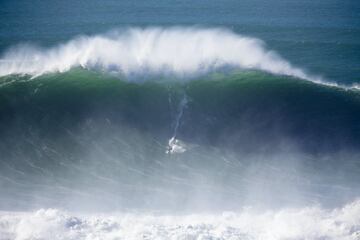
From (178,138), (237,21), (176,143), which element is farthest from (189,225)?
(237,21)

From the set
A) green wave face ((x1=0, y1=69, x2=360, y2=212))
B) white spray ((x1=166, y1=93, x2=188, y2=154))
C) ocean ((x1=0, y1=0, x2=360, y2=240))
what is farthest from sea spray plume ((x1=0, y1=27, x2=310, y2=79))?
white spray ((x1=166, y1=93, x2=188, y2=154))

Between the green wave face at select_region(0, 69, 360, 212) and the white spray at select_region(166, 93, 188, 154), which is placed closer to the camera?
the green wave face at select_region(0, 69, 360, 212)

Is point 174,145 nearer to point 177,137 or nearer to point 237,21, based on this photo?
point 177,137

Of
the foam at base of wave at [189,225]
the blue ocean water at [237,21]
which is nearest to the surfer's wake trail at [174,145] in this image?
the foam at base of wave at [189,225]

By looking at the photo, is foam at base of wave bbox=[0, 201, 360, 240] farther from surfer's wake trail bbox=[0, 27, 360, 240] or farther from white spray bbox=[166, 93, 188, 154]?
white spray bbox=[166, 93, 188, 154]

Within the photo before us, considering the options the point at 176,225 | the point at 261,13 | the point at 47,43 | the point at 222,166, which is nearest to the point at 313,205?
the point at 222,166

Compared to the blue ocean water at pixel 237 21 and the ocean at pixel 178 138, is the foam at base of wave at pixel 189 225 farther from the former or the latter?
the blue ocean water at pixel 237 21

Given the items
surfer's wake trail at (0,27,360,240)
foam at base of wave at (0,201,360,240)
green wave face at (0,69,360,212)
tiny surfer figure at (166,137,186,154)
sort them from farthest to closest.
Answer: tiny surfer figure at (166,137,186,154)
green wave face at (0,69,360,212)
surfer's wake trail at (0,27,360,240)
foam at base of wave at (0,201,360,240)
